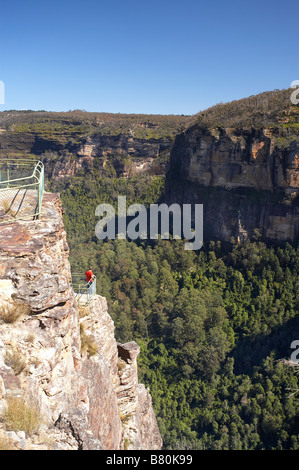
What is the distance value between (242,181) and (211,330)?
17.6 m

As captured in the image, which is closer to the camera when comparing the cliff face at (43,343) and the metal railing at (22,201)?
the cliff face at (43,343)

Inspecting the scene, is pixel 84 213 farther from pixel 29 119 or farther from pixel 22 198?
pixel 22 198

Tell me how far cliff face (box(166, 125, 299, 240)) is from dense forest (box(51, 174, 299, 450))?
2.08m

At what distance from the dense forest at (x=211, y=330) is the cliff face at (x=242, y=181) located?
6.83 feet

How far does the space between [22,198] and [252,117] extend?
3538 centimetres

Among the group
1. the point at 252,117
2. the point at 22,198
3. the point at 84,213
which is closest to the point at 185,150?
the point at 252,117

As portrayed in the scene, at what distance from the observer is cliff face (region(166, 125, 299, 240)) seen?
117ft

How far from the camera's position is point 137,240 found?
45.2 metres

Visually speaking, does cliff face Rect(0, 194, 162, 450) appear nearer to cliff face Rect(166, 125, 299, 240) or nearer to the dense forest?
the dense forest

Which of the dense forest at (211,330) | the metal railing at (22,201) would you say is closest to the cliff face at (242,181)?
the dense forest at (211,330)

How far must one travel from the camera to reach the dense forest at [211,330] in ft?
74.4

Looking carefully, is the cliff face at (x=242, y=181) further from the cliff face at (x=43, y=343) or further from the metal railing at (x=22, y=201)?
the cliff face at (x=43, y=343)

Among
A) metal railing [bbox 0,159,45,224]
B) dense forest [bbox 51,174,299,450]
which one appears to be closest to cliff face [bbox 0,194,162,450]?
metal railing [bbox 0,159,45,224]

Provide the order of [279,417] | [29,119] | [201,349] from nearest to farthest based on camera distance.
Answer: [279,417] → [201,349] → [29,119]
